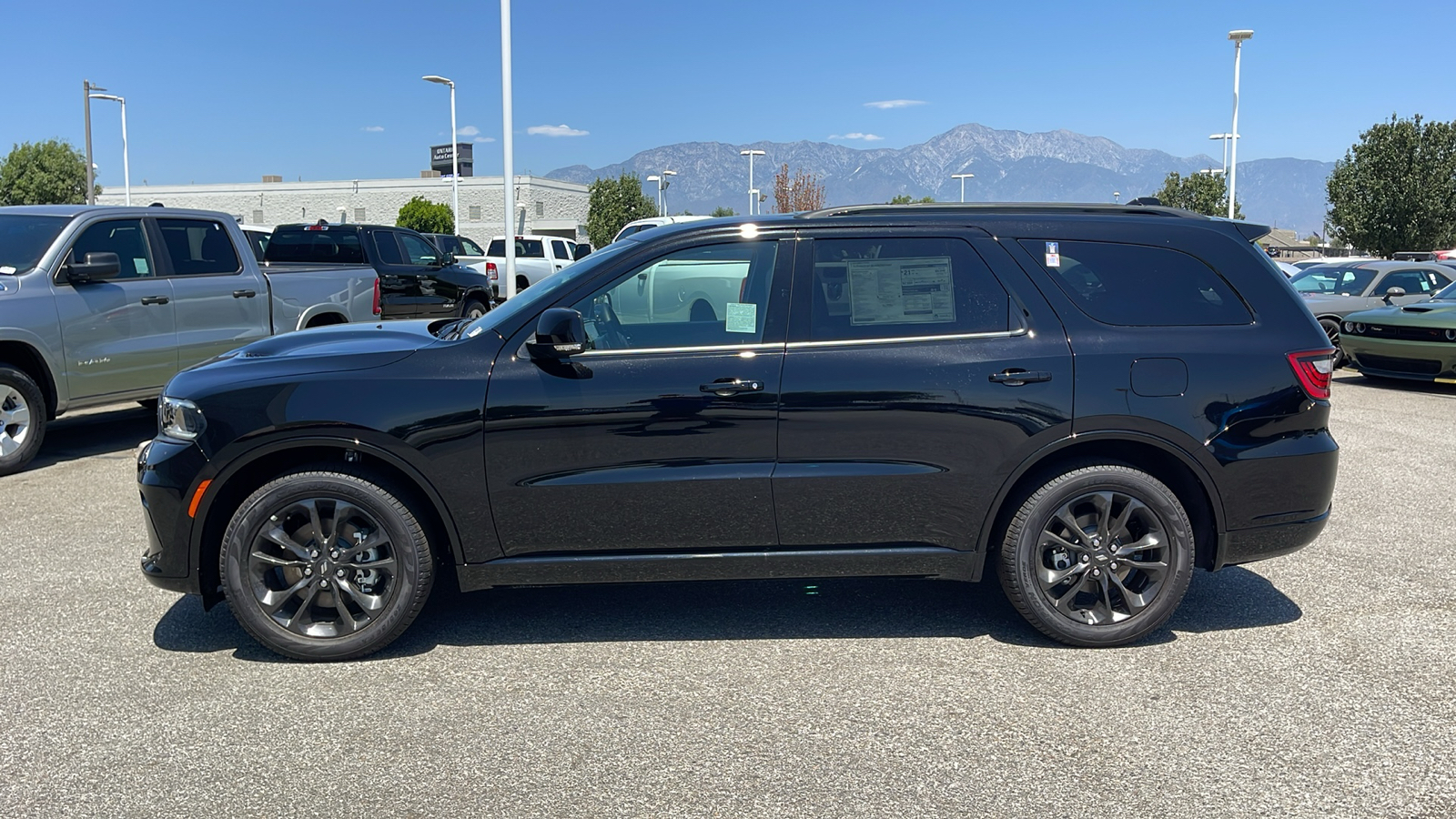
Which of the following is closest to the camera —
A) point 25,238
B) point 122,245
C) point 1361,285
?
point 25,238

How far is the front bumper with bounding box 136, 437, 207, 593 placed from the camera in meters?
4.37

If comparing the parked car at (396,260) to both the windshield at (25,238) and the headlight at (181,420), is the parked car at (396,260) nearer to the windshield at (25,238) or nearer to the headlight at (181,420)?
the windshield at (25,238)

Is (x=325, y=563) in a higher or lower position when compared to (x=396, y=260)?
lower

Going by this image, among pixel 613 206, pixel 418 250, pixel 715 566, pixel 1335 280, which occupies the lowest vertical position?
pixel 715 566

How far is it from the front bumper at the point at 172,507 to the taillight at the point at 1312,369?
439cm

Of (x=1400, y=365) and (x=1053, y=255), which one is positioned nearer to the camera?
(x=1053, y=255)

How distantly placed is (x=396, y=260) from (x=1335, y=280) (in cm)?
1426

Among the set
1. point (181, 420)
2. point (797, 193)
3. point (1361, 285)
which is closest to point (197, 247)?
point (181, 420)

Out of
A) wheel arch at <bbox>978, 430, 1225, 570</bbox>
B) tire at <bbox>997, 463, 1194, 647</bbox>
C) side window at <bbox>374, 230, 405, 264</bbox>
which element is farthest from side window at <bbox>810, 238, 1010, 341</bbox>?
side window at <bbox>374, 230, 405, 264</bbox>

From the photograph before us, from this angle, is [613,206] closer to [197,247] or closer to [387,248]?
[387,248]

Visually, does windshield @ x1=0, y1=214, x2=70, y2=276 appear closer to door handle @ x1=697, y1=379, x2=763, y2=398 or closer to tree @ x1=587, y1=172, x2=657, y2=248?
door handle @ x1=697, y1=379, x2=763, y2=398

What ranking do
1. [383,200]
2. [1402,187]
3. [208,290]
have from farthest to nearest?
[383,200] < [1402,187] < [208,290]

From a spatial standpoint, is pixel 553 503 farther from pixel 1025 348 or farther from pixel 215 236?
pixel 215 236

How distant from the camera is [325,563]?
440cm
